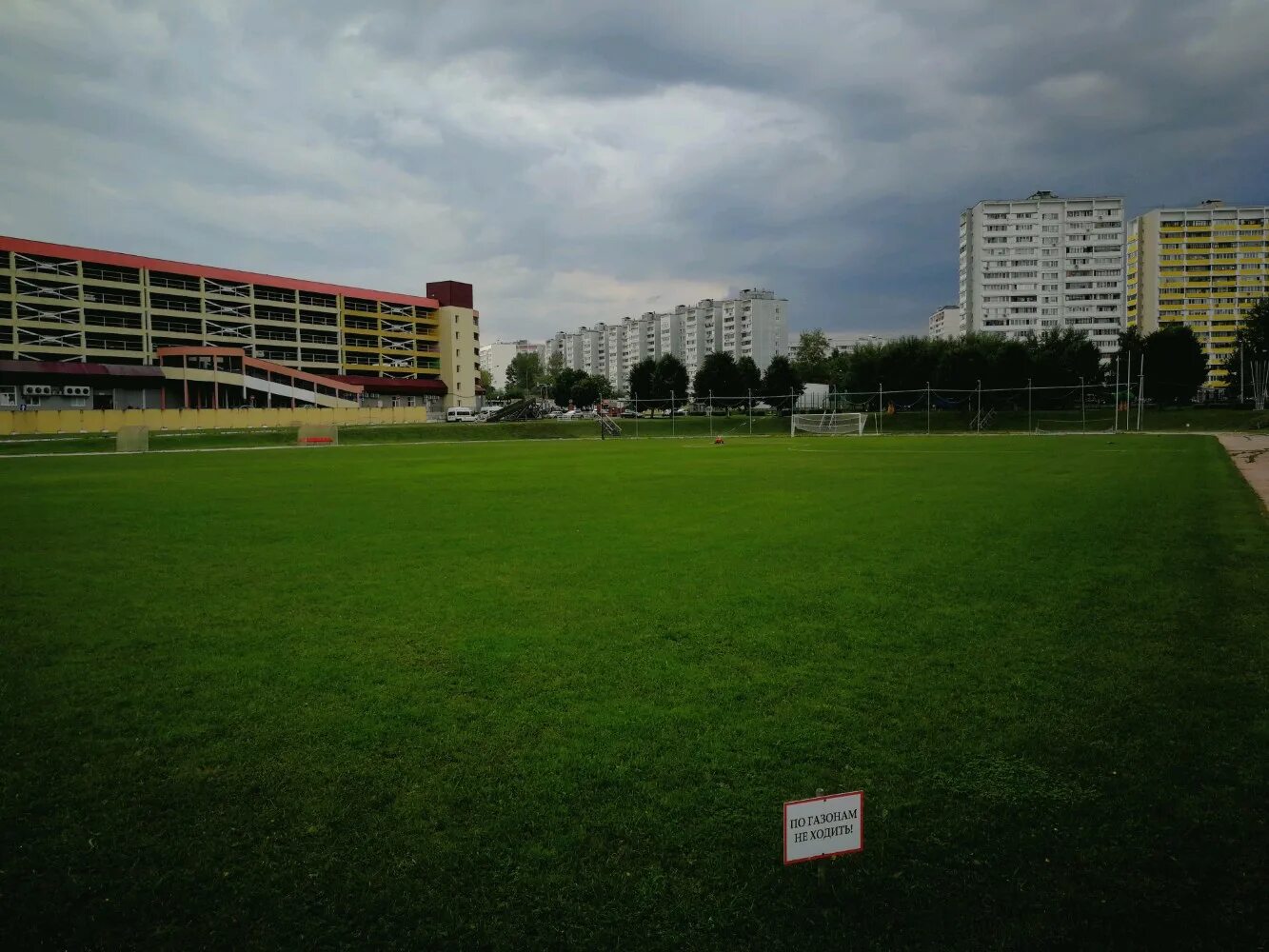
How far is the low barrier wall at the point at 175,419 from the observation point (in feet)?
176

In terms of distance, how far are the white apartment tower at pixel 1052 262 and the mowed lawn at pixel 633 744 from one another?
5409 inches

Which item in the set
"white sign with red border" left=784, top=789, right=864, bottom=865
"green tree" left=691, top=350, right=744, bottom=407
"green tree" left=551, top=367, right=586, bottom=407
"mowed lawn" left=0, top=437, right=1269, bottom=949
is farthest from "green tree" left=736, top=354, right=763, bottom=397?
"white sign with red border" left=784, top=789, right=864, bottom=865

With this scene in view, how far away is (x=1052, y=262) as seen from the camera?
431 feet

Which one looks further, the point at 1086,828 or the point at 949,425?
the point at 949,425

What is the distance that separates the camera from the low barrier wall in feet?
176

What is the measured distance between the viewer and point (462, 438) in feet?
212

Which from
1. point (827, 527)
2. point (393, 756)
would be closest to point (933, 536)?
point (827, 527)

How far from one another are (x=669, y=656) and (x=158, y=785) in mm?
3372

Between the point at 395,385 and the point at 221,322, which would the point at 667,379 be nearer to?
the point at 395,385

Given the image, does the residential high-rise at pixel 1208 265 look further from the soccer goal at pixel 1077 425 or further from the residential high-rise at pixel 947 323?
the soccer goal at pixel 1077 425

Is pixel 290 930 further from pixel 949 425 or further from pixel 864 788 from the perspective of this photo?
pixel 949 425

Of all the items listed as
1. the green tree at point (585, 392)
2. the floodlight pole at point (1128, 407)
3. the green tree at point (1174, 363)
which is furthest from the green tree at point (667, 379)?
the green tree at point (1174, 363)

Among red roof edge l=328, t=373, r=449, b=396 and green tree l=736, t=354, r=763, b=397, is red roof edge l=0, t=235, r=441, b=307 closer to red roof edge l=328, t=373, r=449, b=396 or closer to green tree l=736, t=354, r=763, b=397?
red roof edge l=328, t=373, r=449, b=396

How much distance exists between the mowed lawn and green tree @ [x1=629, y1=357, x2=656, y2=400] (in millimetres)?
98326
